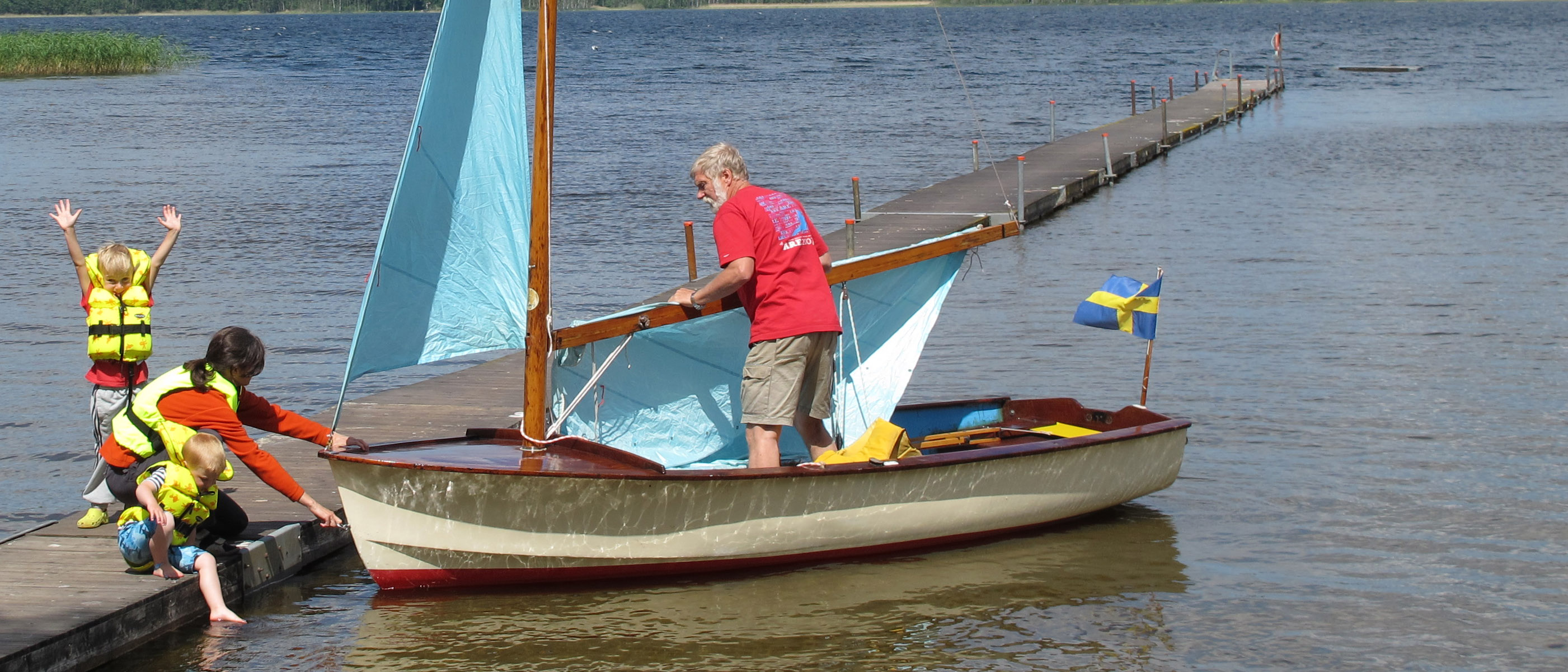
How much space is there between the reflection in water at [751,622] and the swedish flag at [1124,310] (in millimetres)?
1545

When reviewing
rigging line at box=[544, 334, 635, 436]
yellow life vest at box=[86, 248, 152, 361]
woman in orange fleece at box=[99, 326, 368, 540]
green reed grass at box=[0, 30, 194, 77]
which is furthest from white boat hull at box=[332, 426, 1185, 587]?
green reed grass at box=[0, 30, 194, 77]

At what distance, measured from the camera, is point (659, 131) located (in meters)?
46.8

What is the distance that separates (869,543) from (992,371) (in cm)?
587

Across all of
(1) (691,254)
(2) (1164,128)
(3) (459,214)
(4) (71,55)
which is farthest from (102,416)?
(4) (71,55)

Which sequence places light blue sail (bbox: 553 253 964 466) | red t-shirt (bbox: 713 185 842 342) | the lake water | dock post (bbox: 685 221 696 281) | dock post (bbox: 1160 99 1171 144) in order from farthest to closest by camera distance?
dock post (bbox: 1160 99 1171 144), dock post (bbox: 685 221 696 281), light blue sail (bbox: 553 253 964 466), red t-shirt (bbox: 713 185 842 342), the lake water

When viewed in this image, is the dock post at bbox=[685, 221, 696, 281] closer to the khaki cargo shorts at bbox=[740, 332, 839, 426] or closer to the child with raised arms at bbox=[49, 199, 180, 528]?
the khaki cargo shorts at bbox=[740, 332, 839, 426]

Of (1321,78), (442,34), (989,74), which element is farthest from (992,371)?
(989,74)

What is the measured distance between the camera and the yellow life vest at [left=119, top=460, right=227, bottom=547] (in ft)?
24.6

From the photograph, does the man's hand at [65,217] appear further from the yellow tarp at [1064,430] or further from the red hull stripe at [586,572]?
the yellow tarp at [1064,430]

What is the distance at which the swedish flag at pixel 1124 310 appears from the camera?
32.5 feet

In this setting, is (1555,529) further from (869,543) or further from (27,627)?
(27,627)

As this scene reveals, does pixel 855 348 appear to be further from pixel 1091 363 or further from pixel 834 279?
pixel 1091 363

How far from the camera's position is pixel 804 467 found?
8234 mm

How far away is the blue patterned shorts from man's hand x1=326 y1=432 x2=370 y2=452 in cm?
81
